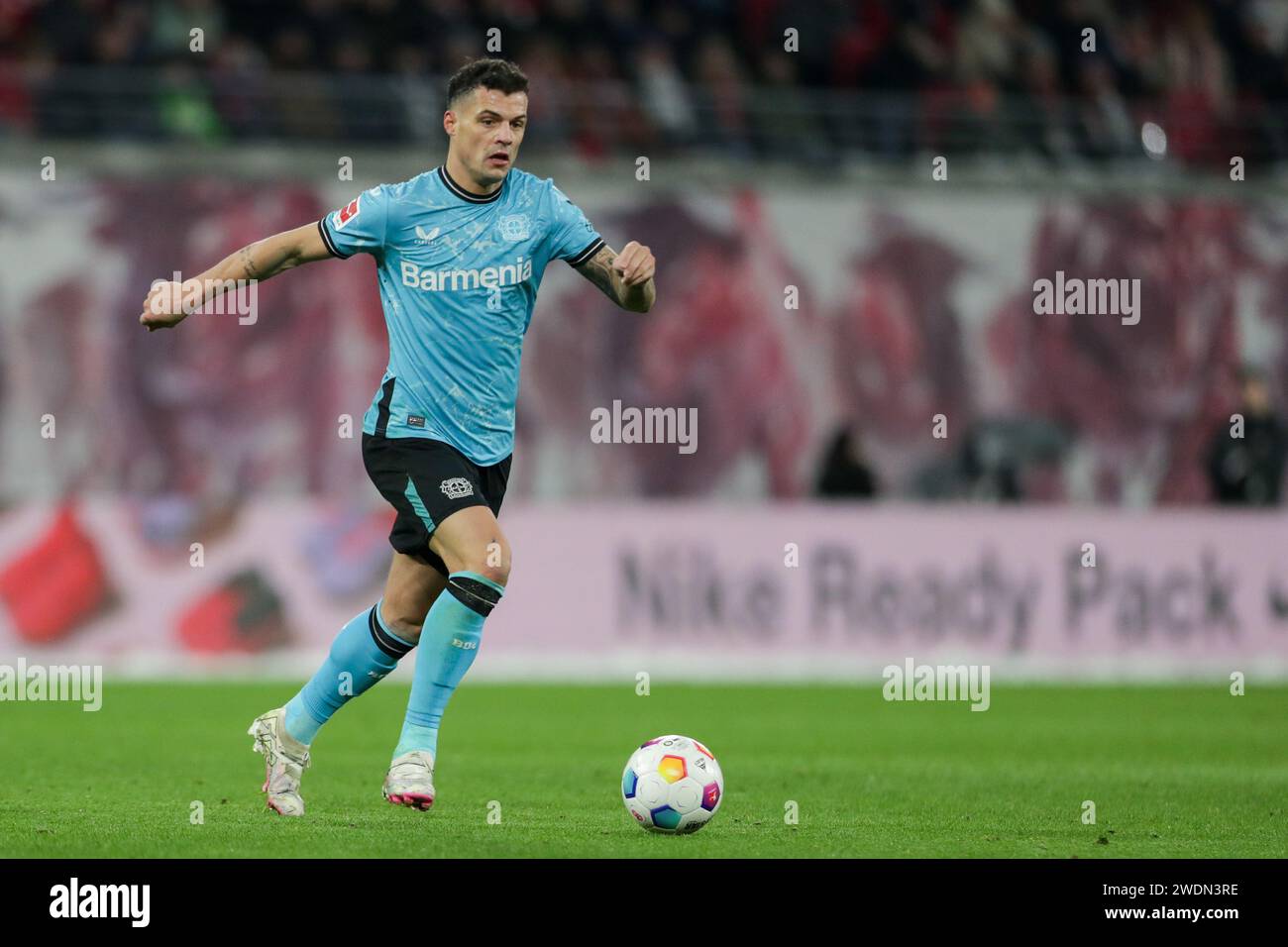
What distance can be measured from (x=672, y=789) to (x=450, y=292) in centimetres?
209

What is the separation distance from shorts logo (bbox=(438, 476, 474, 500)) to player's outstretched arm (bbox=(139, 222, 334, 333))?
95cm

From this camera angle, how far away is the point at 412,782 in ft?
24.9

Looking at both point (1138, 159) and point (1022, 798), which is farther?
point (1138, 159)

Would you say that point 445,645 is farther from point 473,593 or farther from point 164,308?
point 164,308

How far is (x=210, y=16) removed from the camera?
67.1 ft

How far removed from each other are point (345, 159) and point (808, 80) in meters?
5.13

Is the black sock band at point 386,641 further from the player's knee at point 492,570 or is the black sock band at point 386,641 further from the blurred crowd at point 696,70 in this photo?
the blurred crowd at point 696,70

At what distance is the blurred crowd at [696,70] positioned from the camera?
19.8 metres

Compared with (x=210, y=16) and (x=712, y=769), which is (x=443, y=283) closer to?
(x=712, y=769)

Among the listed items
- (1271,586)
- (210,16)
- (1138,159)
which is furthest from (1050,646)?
(210,16)
